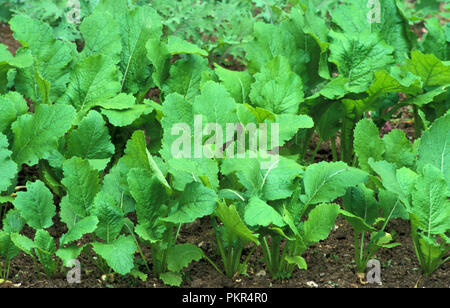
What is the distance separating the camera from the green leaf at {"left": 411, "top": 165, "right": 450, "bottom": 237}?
114 inches

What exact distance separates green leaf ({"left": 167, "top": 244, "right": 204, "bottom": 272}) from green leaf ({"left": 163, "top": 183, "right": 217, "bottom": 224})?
0.22m

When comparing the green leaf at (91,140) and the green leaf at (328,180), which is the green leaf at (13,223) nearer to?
the green leaf at (91,140)

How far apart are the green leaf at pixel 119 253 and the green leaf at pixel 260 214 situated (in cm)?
51

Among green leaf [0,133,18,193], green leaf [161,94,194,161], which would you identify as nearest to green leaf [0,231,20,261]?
green leaf [0,133,18,193]

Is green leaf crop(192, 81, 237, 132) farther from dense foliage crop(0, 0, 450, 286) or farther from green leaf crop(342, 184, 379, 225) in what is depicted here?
green leaf crop(342, 184, 379, 225)

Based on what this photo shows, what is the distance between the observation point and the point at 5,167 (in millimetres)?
3035

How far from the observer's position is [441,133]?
3162 millimetres

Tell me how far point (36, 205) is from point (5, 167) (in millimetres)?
241

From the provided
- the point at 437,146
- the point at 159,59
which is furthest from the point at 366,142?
the point at 159,59

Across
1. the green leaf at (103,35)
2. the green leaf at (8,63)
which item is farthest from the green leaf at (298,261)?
the green leaf at (8,63)

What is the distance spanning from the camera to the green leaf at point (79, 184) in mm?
2951

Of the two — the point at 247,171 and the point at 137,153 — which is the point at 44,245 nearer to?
the point at 137,153
